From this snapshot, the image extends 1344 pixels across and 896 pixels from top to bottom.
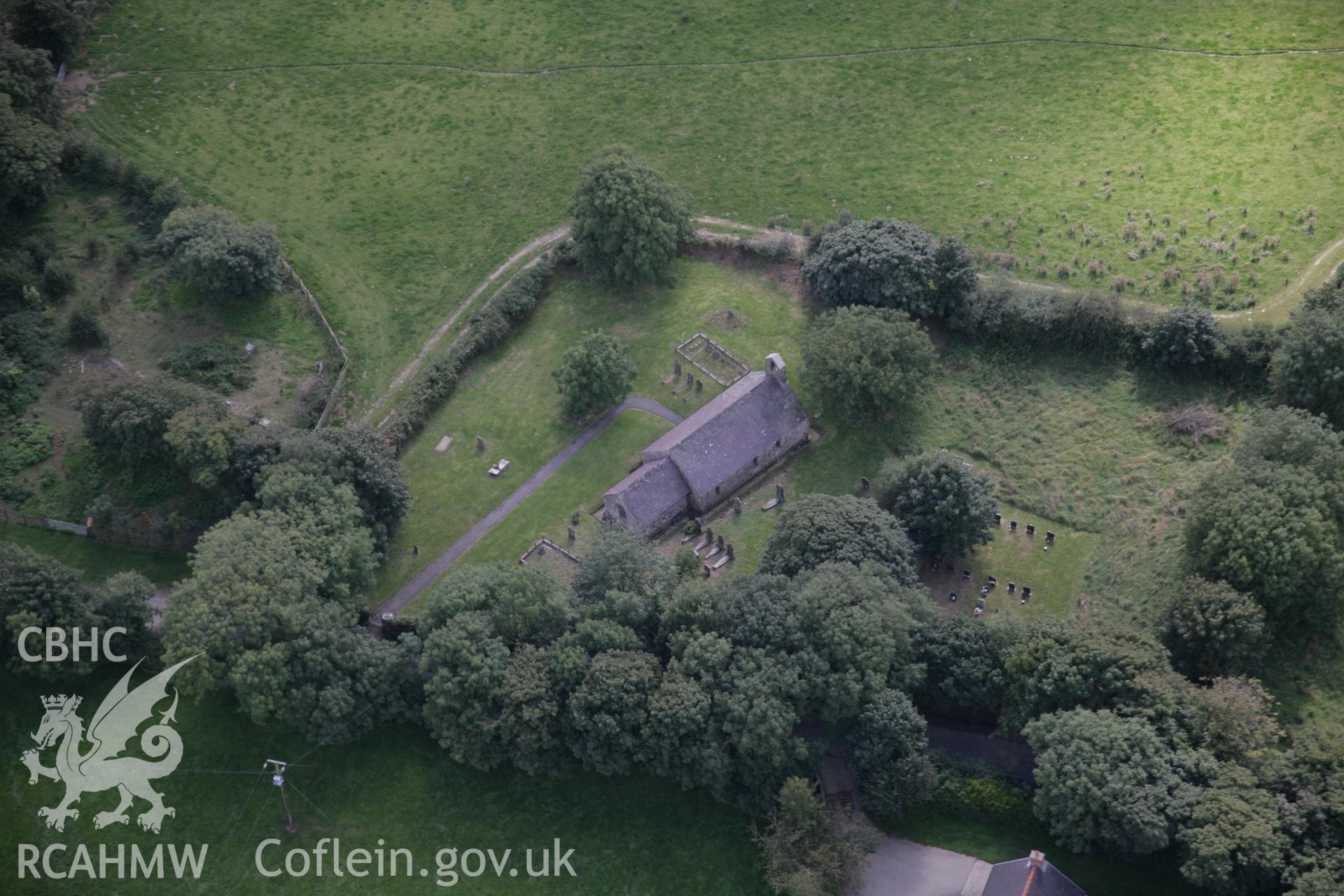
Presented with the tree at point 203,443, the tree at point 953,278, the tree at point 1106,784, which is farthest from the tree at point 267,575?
the tree at point 953,278

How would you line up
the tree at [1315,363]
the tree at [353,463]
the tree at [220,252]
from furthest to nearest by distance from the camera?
the tree at [220,252] < the tree at [353,463] < the tree at [1315,363]

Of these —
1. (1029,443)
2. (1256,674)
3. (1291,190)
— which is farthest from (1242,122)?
(1256,674)

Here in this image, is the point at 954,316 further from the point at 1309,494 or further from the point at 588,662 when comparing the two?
the point at 588,662

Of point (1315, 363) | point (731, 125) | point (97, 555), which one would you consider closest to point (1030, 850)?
point (1315, 363)

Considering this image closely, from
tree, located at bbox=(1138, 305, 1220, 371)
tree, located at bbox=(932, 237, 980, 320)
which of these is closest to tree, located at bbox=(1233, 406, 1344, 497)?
tree, located at bbox=(1138, 305, 1220, 371)

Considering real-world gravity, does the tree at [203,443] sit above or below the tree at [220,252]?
below

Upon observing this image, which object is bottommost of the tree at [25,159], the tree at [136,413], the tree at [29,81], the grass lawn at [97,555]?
the grass lawn at [97,555]

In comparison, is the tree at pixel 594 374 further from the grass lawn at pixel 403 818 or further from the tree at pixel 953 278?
the grass lawn at pixel 403 818
